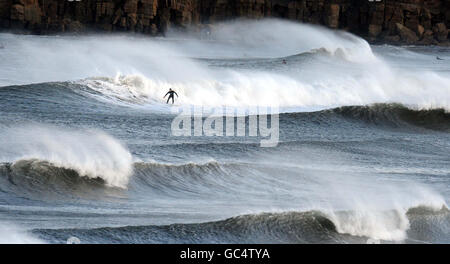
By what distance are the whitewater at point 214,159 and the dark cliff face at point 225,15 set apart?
30808 mm

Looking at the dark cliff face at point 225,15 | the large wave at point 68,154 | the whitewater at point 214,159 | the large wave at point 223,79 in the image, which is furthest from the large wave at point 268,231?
the dark cliff face at point 225,15

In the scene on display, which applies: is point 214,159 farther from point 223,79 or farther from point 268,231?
point 223,79

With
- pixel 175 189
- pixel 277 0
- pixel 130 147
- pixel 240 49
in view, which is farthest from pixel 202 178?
pixel 277 0

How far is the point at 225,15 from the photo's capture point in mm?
83250

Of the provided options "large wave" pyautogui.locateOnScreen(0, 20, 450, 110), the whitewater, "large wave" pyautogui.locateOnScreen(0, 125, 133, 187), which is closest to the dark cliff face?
"large wave" pyautogui.locateOnScreen(0, 20, 450, 110)

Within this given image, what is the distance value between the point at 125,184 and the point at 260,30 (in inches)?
2415

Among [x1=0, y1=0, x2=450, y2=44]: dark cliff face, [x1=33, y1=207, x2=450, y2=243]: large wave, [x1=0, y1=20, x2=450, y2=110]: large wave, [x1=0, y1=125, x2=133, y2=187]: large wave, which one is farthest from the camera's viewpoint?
[x1=0, y1=0, x2=450, y2=44]: dark cliff face

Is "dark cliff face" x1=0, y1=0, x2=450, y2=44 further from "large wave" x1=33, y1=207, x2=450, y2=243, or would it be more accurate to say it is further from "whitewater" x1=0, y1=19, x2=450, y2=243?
"large wave" x1=33, y1=207, x2=450, y2=243

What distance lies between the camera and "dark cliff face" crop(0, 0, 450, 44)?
225 feet
